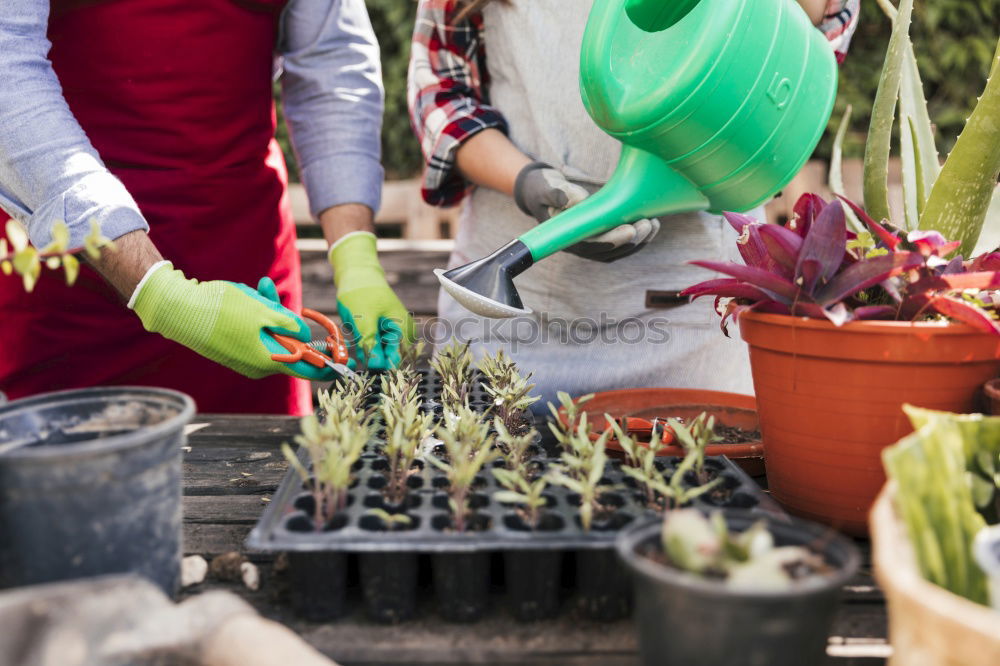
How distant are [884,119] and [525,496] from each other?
0.74m

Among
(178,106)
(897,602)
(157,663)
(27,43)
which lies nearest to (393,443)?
(157,663)

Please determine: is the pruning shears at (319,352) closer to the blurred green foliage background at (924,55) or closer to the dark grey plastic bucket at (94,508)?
the dark grey plastic bucket at (94,508)

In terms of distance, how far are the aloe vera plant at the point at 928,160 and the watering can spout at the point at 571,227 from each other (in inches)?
9.7

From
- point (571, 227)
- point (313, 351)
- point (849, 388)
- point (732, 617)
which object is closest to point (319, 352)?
point (313, 351)

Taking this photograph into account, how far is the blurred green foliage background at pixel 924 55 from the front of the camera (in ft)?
10.2

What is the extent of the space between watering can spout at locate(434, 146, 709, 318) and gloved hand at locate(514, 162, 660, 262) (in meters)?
0.05

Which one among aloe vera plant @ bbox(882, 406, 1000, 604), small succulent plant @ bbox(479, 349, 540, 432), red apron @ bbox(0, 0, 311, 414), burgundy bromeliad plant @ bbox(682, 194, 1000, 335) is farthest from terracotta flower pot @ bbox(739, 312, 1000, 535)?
red apron @ bbox(0, 0, 311, 414)

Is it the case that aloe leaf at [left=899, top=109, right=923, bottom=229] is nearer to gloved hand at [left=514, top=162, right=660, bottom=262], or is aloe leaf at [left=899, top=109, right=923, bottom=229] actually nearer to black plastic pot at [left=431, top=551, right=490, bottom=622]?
gloved hand at [left=514, top=162, right=660, bottom=262]

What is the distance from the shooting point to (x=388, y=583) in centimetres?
62

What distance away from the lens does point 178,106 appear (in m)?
1.41

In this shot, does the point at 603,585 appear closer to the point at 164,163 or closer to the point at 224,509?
the point at 224,509

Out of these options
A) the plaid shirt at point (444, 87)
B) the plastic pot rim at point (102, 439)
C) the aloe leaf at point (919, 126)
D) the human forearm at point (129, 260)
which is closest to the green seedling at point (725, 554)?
the plastic pot rim at point (102, 439)

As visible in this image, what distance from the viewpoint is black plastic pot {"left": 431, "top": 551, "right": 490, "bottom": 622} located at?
0.62m

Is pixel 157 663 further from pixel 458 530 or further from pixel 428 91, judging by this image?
pixel 428 91
